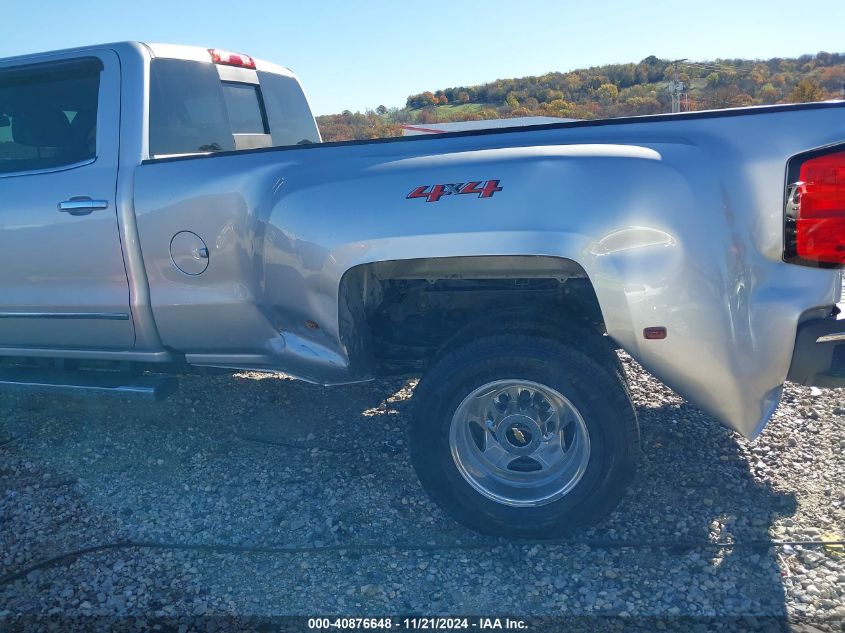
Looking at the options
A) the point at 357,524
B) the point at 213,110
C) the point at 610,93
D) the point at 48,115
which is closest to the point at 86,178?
the point at 48,115

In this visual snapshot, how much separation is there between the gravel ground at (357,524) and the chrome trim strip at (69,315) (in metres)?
0.83

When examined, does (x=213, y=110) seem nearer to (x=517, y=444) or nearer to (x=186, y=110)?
(x=186, y=110)

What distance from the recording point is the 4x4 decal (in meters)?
2.79

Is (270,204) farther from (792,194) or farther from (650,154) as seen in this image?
(792,194)

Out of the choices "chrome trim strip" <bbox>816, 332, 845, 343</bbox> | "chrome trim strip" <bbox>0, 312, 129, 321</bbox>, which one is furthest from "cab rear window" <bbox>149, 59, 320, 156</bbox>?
"chrome trim strip" <bbox>816, 332, 845, 343</bbox>

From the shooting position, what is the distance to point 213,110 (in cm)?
424

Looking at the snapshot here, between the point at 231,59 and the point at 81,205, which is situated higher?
the point at 231,59

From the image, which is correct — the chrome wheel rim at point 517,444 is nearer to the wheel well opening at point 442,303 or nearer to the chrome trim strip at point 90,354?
the wheel well opening at point 442,303

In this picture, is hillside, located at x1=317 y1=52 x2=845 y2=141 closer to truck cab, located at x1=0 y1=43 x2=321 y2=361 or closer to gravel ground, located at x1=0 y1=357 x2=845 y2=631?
truck cab, located at x1=0 y1=43 x2=321 y2=361

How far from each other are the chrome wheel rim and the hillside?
11.0 m

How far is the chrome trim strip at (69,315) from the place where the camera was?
12.1 feet

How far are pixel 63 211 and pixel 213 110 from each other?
1.08 metres

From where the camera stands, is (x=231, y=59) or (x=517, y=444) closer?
(x=517, y=444)

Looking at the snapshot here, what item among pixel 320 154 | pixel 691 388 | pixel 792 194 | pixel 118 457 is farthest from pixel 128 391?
pixel 792 194
